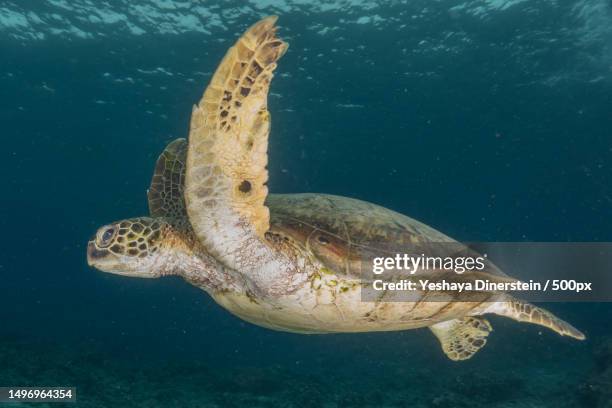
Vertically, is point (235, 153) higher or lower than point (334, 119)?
lower

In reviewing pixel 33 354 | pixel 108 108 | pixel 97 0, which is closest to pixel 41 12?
pixel 97 0

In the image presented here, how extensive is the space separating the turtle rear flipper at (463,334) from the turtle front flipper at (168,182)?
3.51 metres

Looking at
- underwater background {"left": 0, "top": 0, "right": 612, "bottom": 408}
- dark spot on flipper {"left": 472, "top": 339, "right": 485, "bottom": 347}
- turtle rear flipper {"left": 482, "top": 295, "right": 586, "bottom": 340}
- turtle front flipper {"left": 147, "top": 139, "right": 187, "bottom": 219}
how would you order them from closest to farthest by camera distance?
turtle front flipper {"left": 147, "top": 139, "right": 187, "bottom": 219}
turtle rear flipper {"left": 482, "top": 295, "right": 586, "bottom": 340}
dark spot on flipper {"left": 472, "top": 339, "right": 485, "bottom": 347}
underwater background {"left": 0, "top": 0, "right": 612, "bottom": 408}

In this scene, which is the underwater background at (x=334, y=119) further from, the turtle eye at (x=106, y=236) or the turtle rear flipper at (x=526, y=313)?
the turtle eye at (x=106, y=236)

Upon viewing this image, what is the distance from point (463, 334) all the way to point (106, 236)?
14.3 feet

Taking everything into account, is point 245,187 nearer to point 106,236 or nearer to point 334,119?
point 106,236

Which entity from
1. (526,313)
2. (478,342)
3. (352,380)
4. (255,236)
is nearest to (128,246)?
(255,236)

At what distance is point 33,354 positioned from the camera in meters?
14.3

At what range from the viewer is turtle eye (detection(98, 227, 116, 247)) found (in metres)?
3.48

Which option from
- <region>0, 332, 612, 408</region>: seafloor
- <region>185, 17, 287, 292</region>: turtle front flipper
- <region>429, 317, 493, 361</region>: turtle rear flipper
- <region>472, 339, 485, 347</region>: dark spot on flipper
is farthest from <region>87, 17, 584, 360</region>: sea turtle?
<region>0, 332, 612, 408</region>: seafloor

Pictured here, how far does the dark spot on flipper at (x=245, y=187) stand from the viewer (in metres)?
2.83

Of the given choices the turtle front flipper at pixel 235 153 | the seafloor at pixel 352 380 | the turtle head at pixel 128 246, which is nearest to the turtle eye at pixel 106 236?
the turtle head at pixel 128 246

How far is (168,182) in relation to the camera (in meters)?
4.39

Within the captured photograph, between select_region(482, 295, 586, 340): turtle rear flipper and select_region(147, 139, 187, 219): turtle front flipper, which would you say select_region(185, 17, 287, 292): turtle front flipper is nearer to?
select_region(147, 139, 187, 219): turtle front flipper
